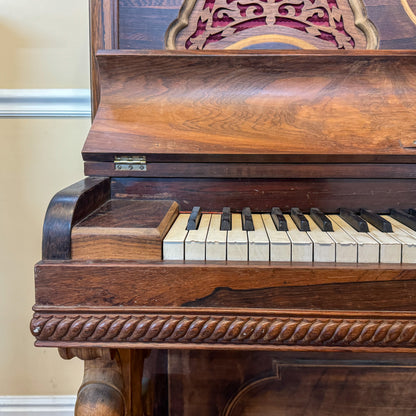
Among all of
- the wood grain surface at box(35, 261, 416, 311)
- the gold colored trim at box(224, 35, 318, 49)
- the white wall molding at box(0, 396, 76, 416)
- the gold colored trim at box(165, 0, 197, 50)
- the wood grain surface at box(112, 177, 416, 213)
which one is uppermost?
the gold colored trim at box(165, 0, 197, 50)

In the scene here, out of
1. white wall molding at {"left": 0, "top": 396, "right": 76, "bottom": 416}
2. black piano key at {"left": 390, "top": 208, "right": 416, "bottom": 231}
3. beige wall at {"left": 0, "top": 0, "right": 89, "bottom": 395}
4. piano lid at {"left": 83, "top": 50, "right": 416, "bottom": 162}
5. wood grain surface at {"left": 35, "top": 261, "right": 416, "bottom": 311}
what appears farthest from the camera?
white wall molding at {"left": 0, "top": 396, "right": 76, "bottom": 416}

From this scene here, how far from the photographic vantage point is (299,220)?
0.71 meters

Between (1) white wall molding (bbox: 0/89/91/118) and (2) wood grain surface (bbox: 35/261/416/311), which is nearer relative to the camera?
(2) wood grain surface (bbox: 35/261/416/311)

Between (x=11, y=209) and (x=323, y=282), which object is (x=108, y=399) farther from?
(x=11, y=209)

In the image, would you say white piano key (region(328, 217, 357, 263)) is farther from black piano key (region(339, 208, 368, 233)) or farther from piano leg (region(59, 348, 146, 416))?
piano leg (region(59, 348, 146, 416))

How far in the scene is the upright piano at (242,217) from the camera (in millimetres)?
597

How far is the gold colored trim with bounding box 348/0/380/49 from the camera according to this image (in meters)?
0.90

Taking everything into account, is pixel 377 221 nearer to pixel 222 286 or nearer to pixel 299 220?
pixel 299 220

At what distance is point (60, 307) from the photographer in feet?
1.96

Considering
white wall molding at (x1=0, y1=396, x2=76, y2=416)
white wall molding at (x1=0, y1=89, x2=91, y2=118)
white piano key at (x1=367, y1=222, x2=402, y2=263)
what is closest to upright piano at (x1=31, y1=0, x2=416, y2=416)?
white piano key at (x1=367, y1=222, x2=402, y2=263)

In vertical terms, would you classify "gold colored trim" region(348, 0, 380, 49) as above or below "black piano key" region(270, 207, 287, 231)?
above

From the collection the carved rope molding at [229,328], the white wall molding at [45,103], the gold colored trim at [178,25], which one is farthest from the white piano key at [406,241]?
the white wall molding at [45,103]

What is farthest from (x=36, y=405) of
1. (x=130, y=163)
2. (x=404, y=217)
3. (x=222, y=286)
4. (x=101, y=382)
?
(x=404, y=217)

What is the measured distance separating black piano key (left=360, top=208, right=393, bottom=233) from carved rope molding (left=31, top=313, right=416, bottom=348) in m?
0.16
